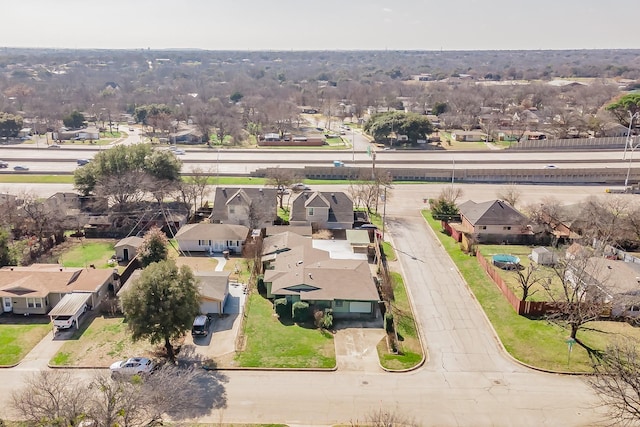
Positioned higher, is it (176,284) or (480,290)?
(176,284)

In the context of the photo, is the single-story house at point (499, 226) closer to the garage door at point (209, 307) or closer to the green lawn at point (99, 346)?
the garage door at point (209, 307)

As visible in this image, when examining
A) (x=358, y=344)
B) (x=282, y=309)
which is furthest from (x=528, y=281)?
(x=282, y=309)

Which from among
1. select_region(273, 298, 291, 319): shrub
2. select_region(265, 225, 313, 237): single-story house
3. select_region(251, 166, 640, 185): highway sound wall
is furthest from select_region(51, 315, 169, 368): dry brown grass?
select_region(251, 166, 640, 185): highway sound wall

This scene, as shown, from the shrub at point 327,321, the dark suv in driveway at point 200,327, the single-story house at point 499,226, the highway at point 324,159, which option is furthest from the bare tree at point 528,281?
the highway at point 324,159

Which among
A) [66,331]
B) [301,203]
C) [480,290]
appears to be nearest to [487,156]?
[301,203]

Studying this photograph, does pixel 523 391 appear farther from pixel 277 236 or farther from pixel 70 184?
pixel 70 184

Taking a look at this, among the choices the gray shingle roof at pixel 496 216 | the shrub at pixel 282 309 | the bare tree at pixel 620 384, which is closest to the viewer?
the bare tree at pixel 620 384

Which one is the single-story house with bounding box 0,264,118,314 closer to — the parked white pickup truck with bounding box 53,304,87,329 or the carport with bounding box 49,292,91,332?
the carport with bounding box 49,292,91,332
